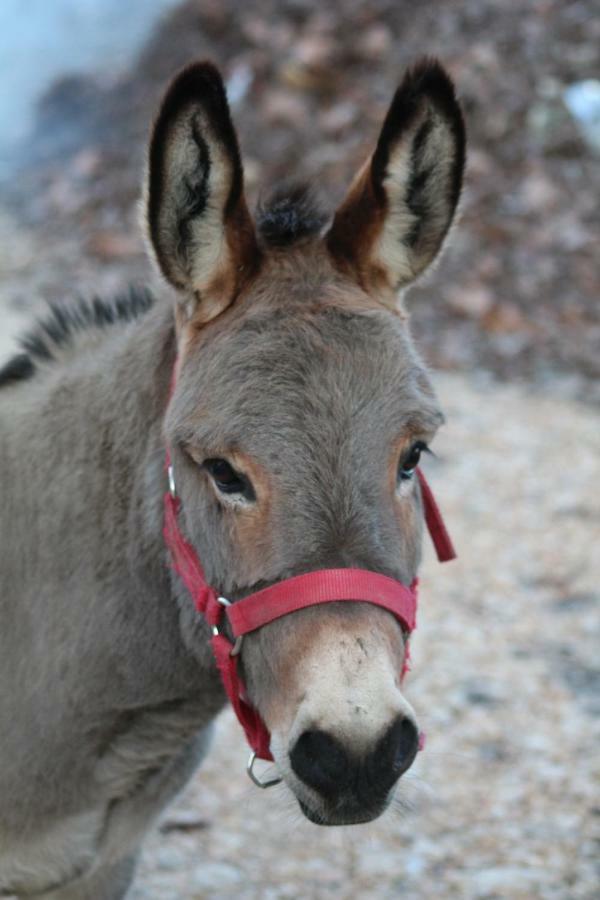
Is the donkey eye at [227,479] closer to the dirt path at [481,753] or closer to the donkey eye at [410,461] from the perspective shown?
the donkey eye at [410,461]

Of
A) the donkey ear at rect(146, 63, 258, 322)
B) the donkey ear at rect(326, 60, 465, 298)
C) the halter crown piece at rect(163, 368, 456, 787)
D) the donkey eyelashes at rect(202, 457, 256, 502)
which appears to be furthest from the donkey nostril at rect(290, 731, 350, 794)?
the donkey ear at rect(326, 60, 465, 298)

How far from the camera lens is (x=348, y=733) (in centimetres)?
213

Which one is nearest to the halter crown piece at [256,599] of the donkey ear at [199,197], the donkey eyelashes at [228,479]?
the donkey eyelashes at [228,479]

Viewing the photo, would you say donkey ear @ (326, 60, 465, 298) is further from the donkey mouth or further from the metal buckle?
the donkey mouth

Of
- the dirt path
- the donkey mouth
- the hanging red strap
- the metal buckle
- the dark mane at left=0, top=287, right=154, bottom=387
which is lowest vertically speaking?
the dirt path

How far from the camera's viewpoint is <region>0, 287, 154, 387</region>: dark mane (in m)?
3.49

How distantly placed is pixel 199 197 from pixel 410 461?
84cm

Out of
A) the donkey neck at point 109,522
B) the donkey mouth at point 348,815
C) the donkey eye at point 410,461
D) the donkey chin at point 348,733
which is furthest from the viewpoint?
the donkey neck at point 109,522

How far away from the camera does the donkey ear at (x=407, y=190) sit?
2717 mm

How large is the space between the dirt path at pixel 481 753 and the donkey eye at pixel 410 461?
70 centimetres

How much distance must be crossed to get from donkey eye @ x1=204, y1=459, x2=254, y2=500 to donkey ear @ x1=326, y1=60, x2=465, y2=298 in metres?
0.68

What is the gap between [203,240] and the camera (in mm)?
2725

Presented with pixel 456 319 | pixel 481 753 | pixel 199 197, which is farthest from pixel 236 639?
pixel 456 319

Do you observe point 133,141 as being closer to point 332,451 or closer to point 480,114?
point 480,114
